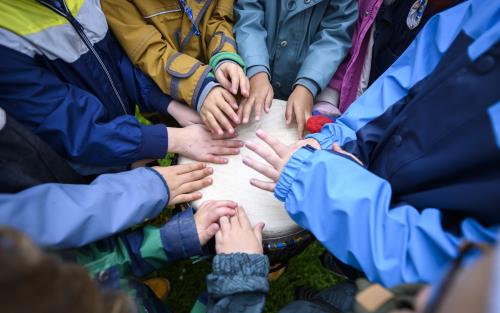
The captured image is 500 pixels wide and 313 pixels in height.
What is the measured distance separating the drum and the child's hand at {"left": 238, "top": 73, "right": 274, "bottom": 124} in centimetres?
8

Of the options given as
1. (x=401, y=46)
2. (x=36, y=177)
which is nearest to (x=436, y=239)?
(x=401, y=46)

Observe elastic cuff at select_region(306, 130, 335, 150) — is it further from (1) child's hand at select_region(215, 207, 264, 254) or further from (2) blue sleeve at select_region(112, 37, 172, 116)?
(2) blue sleeve at select_region(112, 37, 172, 116)

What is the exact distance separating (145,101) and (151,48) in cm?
19

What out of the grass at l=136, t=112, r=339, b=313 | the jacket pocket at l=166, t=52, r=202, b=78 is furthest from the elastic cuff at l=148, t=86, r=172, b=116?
the grass at l=136, t=112, r=339, b=313

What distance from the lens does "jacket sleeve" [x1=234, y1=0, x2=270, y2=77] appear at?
3.76ft

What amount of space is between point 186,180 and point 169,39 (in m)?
0.51

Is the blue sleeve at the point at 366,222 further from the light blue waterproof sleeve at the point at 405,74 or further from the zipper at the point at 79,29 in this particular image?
the zipper at the point at 79,29

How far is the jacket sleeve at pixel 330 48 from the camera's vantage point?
113 centimetres

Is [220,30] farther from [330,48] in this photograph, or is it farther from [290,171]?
[290,171]

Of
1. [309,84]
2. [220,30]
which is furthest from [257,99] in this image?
[220,30]

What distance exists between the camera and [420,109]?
2.51 feet

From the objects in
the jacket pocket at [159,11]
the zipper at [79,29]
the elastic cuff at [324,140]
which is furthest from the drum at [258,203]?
the jacket pocket at [159,11]

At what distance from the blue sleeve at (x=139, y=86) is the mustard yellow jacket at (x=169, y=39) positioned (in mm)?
39

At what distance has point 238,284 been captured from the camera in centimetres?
74
